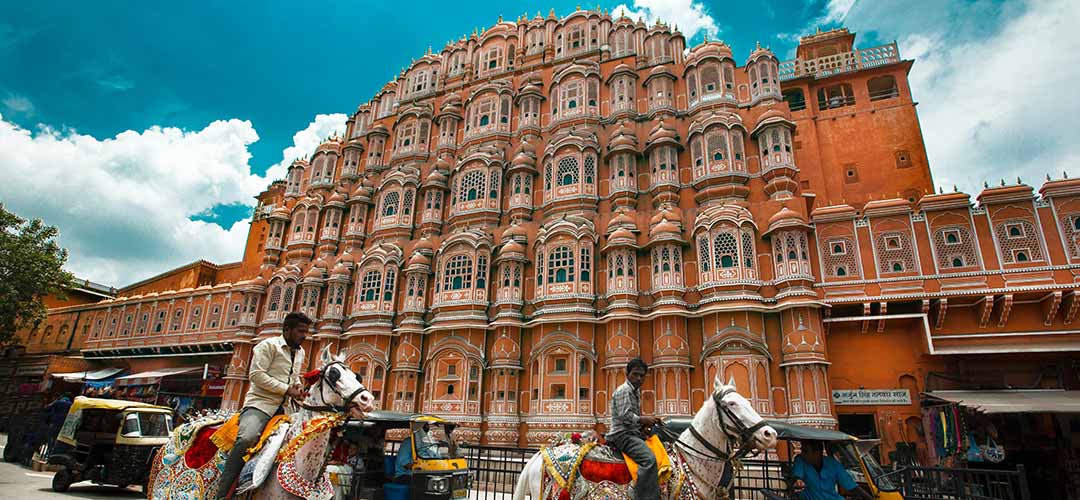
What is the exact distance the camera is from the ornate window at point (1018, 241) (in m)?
16.8

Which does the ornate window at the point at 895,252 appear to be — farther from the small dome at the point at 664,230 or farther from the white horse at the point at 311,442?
the white horse at the point at 311,442

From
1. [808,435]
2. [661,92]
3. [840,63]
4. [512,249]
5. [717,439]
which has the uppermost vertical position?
[840,63]

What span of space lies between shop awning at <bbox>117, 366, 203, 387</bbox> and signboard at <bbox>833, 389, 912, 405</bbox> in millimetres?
31838

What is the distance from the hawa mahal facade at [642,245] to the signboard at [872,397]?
0.20 metres

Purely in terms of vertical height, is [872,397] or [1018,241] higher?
[1018,241]

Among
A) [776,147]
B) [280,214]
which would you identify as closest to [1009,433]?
[776,147]

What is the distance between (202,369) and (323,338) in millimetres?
10838

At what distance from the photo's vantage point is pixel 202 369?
30.8 meters

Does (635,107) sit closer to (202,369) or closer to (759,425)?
(759,425)

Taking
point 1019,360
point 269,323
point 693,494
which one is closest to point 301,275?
point 269,323

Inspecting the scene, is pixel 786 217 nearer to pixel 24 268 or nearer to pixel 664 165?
pixel 664 165

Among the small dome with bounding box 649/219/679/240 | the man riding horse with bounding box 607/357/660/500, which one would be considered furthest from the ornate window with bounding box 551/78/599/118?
the man riding horse with bounding box 607/357/660/500

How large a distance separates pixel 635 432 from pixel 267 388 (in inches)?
165

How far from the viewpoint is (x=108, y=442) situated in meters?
12.6
